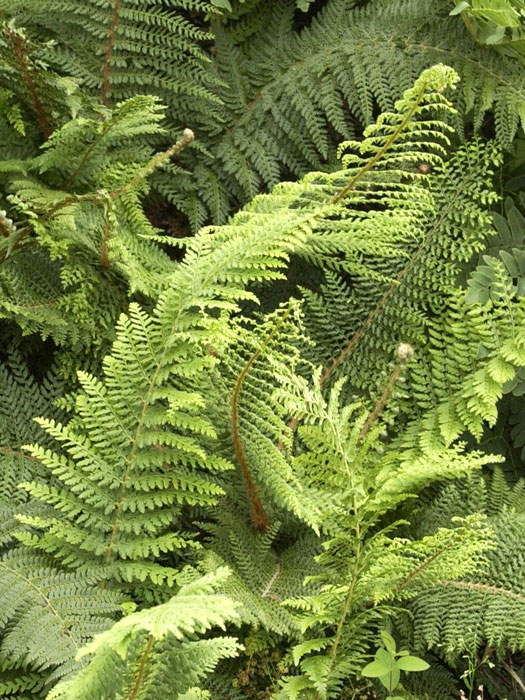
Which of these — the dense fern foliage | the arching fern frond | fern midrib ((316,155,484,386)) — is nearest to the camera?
the arching fern frond

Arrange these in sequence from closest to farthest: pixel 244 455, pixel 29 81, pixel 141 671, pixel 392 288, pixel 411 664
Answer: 1. pixel 141 671
2. pixel 411 664
3. pixel 244 455
4. pixel 29 81
5. pixel 392 288

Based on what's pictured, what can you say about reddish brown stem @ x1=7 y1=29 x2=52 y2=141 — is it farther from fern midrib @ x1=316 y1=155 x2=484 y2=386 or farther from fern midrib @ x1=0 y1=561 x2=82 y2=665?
fern midrib @ x1=0 y1=561 x2=82 y2=665

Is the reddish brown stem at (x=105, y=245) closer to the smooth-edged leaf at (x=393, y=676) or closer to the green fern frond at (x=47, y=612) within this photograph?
the green fern frond at (x=47, y=612)

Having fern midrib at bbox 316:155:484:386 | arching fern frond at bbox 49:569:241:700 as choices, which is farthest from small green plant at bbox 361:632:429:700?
fern midrib at bbox 316:155:484:386

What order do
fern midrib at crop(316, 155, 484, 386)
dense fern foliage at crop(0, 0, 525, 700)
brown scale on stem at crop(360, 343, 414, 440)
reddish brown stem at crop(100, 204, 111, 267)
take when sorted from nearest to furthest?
brown scale on stem at crop(360, 343, 414, 440) → dense fern foliage at crop(0, 0, 525, 700) → reddish brown stem at crop(100, 204, 111, 267) → fern midrib at crop(316, 155, 484, 386)

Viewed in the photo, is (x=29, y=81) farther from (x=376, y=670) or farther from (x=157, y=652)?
(x=376, y=670)

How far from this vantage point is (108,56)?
2.36m

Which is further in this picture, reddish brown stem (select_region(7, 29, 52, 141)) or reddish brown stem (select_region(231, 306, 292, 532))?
reddish brown stem (select_region(7, 29, 52, 141))

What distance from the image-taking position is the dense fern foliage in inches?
70.9

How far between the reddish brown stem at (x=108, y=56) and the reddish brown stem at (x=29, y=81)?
0.71 ft

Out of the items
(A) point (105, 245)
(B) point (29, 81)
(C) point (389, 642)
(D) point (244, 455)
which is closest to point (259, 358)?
(D) point (244, 455)

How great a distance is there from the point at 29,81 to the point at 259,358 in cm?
98

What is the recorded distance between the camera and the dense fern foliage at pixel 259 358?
180 cm

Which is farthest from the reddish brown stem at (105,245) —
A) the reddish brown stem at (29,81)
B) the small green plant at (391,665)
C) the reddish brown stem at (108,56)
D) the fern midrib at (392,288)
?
the small green plant at (391,665)
